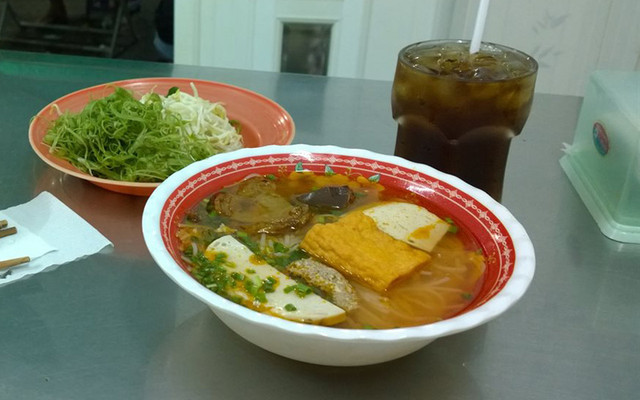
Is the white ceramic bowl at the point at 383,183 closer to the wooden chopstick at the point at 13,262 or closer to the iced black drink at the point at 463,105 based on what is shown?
the iced black drink at the point at 463,105

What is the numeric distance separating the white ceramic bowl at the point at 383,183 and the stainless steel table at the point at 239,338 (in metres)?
0.08

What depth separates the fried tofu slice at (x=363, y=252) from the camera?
0.80 m

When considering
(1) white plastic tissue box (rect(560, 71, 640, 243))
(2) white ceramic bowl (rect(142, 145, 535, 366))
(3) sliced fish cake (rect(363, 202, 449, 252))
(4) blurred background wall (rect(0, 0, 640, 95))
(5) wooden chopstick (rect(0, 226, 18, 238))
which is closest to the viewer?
(2) white ceramic bowl (rect(142, 145, 535, 366))

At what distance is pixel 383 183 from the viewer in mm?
1007

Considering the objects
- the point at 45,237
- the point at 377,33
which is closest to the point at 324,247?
the point at 45,237

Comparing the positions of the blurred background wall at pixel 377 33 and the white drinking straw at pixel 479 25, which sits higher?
the white drinking straw at pixel 479 25

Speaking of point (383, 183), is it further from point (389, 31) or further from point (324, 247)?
point (389, 31)

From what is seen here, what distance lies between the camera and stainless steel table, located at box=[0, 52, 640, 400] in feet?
2.57

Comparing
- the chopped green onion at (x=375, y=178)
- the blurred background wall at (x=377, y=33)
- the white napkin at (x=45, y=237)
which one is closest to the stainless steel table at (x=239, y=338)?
the white napkin at (x=45, y=237)

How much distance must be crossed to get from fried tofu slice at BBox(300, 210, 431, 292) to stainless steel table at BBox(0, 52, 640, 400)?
12 centimetres

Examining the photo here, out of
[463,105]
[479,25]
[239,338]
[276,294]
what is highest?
[479,25]

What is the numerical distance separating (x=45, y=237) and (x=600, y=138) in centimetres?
101

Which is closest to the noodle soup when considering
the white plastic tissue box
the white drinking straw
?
the white drinking straw

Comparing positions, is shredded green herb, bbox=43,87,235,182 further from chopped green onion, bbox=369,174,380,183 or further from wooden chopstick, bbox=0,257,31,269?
chopped green onion, bbox=369,174,380,183
